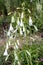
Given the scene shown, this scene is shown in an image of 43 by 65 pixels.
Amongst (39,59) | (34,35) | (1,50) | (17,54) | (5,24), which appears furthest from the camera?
(5,24)

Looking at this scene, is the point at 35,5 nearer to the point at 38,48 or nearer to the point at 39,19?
the point at 39,19

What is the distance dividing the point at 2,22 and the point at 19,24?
3.49 meters

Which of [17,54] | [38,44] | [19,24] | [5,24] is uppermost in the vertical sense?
[19,24]

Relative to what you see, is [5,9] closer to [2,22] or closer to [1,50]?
[2,22]

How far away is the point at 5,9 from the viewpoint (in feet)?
23.6

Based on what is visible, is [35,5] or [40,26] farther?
[35,5]

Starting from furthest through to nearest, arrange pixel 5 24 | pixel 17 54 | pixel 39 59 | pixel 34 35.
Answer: pixel 5 24
pixel 34 35
pixel 39 59
pixel 17 54

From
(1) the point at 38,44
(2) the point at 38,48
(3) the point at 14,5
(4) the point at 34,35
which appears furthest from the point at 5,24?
(2) the point at 38,48

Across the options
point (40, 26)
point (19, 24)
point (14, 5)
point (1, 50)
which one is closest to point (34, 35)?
point (40, 26)

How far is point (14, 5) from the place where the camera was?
6984mm

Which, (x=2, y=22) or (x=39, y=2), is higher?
(x=39, y=2)

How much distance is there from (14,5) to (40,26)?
1169mm

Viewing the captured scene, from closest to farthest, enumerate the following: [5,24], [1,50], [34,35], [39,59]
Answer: [39,59] → [1,50] → [34,35] → [5,24]

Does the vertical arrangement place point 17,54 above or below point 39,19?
above
